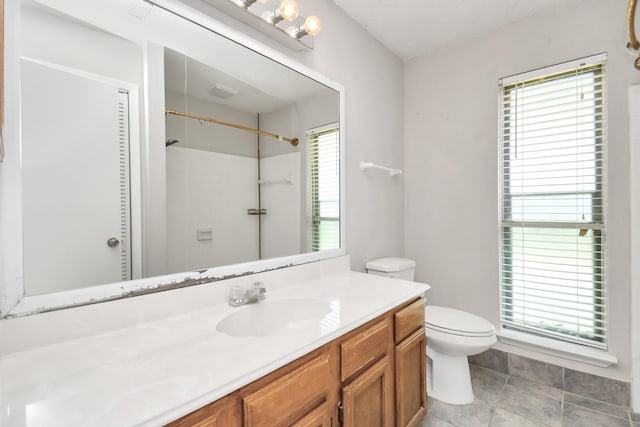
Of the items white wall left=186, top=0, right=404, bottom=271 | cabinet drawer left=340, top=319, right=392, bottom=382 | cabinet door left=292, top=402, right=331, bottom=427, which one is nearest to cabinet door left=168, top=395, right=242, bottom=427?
cabinet door left=292, top=402, right=331, bottom=427

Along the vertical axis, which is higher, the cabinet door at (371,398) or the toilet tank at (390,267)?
the toilet tank at (390,267)

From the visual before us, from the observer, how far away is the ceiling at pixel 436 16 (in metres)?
1.73

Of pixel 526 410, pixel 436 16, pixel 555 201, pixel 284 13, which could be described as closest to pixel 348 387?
pixel 526 410

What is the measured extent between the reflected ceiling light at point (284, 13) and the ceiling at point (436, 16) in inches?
23.4

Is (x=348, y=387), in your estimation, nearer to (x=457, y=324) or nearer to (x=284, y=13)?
(x=457, y=324)

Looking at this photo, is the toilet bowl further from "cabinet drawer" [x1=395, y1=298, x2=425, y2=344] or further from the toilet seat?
"cabinet drawer" [x1=395, y1=298, x2=425, y2=344]

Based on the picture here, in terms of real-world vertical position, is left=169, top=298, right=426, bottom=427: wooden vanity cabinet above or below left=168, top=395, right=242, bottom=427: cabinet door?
below

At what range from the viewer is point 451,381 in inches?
66.8

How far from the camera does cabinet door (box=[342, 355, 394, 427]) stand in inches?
37.2

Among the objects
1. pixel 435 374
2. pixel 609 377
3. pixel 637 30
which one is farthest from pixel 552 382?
pixel 637 30

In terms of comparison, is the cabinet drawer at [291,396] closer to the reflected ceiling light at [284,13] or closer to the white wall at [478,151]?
the reflected ceiling light at [284,13]

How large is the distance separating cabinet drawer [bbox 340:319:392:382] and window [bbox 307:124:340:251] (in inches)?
24.0

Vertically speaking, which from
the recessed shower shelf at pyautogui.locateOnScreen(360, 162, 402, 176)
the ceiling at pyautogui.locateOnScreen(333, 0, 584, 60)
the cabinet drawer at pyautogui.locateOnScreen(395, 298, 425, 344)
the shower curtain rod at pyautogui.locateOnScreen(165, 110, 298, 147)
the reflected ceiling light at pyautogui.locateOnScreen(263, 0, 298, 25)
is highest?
the ceiling at pyautogui.locateOnScreen(333, 0, 584, 60)

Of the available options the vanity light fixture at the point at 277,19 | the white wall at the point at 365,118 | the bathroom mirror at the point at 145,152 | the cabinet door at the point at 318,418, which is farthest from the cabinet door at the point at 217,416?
the vanity light fixture at the point at 277,19
